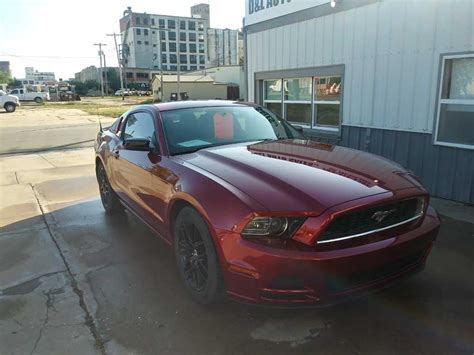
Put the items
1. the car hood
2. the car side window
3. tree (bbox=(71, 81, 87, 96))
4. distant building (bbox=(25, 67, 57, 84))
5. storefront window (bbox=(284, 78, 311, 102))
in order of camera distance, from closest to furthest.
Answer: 1. the car hood
2. the car side window
3. storefront window (bbox=(284, 78, 311, 102))
4. tree (bbox=(71, 81, 87, 96))
5. distant building (bbox=(25, 67, 57, 84))

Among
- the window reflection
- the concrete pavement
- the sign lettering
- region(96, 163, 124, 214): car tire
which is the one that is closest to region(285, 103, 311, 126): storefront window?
the window reflection

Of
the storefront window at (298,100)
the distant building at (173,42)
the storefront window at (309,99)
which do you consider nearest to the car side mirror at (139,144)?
the storefront window at (309,99)

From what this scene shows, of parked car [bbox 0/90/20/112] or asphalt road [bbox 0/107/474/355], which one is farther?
parked car [bbox 0/90/20/112]

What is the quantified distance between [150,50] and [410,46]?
5385 inches

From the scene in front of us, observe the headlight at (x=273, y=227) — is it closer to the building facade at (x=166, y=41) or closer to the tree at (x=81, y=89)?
the tree at (x=81, y=89)

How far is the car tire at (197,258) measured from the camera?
2.87 m

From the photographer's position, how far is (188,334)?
9.44 feet

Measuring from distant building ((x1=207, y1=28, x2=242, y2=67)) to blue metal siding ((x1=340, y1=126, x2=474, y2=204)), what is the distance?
445 ft

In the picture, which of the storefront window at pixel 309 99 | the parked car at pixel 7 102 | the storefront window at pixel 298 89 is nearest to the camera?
the storefront window at pixel 309 99

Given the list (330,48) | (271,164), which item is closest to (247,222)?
(271,164)

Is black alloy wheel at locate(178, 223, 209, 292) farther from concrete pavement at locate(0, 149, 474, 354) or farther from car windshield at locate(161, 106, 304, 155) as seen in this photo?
car windshield at locate(161, 106, 304, 155)

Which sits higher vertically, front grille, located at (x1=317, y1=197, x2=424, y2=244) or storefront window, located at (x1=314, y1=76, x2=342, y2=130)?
storefront window, located at (x1=314, y1=76, x2=342, y2=130)

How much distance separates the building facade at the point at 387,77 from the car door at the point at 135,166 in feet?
13.2

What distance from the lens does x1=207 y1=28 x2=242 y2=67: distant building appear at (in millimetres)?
138125
